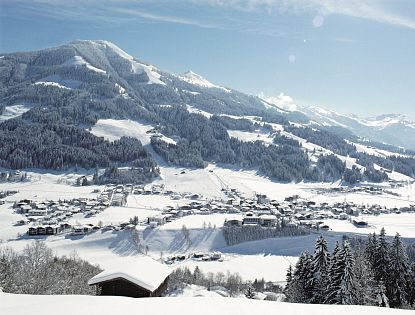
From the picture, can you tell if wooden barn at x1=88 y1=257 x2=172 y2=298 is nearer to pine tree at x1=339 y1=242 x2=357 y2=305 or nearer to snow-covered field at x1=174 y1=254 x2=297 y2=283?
pine tree at x1=339 y1=242 x2=357 y2=305

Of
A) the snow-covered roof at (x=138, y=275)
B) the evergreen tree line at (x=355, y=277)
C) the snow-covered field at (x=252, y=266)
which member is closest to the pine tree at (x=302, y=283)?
the evergreen tree line at (x=355, y=277)

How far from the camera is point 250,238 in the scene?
9588 cm

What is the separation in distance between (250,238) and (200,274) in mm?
30416

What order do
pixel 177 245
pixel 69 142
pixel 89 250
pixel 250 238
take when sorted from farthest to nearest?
1. pixel 69 142
2. pixel 250 238
3. pixel 177 245
4. pixel 89 250

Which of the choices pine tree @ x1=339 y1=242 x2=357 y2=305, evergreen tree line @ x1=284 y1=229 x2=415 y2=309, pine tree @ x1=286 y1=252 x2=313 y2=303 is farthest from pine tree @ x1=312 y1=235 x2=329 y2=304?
pine tree @ x1=339 y1=242 x2=357 y2=305

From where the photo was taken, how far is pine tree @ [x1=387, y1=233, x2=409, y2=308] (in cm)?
3257

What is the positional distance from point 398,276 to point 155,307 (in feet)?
91.6

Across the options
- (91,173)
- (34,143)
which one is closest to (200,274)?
(91,173)

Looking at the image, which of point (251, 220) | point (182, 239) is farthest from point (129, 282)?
point (251, 220)

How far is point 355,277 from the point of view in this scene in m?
27.6

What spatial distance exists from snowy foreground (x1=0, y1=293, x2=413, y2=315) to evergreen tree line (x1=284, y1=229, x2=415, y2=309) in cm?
1446

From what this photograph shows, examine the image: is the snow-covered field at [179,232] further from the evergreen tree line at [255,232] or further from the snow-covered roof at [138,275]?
the snow-covered roof at [138,275]

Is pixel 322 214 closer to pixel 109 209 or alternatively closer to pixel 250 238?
pixel 250 238

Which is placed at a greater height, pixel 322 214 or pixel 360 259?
pixel 360 259
